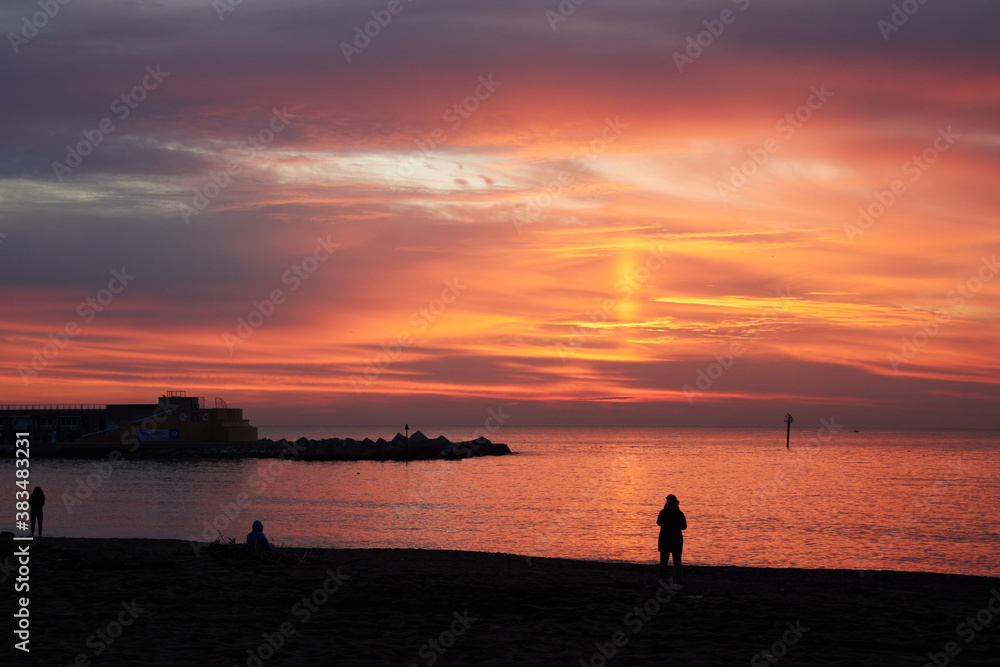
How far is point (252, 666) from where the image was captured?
1175 cm

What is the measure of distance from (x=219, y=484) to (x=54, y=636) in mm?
61433

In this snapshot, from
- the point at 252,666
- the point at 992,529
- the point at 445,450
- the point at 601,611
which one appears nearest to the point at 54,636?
the point at 252,666

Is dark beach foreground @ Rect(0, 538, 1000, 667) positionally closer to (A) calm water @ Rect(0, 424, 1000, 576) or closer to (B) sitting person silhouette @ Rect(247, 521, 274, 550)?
(B) sitting person silhouette @ Rect(247, 521, 274, 550)

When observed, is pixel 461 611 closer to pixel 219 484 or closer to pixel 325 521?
pixel 325 521

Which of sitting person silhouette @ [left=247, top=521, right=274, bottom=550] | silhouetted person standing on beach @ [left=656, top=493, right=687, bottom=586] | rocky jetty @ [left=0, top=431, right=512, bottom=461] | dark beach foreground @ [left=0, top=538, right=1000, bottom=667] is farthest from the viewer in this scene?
rocky jetty @ [left=0, top=431, right=512, bottom=461]
